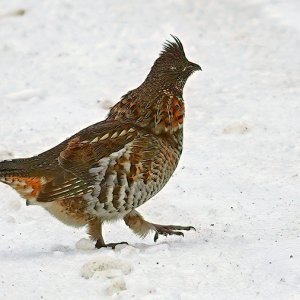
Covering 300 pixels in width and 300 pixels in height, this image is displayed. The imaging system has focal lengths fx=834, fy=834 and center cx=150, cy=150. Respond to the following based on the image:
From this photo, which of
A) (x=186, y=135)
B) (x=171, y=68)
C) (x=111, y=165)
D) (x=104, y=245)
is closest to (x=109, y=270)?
(x=104, y=245)

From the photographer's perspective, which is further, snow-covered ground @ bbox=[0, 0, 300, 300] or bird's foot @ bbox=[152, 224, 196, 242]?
bird's foot @ bbox=[152, 224, 196, 242]

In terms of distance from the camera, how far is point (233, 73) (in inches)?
336

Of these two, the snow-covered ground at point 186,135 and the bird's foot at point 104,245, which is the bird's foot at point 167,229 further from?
the bird's foot at point 104,245

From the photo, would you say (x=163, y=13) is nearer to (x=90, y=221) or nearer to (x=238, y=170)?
(x=238, y=170)

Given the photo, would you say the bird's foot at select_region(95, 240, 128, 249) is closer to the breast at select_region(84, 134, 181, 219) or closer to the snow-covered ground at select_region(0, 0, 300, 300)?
the snow-covered ground at select_region(0, 0, 300, 300)

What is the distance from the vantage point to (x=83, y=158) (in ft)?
16.7

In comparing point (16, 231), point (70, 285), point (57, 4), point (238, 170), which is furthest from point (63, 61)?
point (70, 285)

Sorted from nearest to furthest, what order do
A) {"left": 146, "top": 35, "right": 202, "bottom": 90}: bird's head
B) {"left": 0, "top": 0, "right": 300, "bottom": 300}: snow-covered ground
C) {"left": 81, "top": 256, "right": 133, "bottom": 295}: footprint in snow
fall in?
{"left": 81, "top": 256, "right": 133, "bottom": 295}: footprint in snow, {"left": 0, "top": 0, "right": 300, "bottom": 300}: snow-covered ground, {"left": 146, "top": 35, "right": 202, "bottom": 90}: bird's head

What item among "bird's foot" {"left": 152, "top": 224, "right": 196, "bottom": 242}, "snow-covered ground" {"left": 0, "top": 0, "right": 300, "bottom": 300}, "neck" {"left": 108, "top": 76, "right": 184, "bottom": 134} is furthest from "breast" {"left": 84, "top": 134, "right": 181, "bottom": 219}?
"bird's foot" {"left": 152, "top": 224, "right": 196, "bottom": 242}

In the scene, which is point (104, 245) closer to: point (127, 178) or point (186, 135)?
point (127, 178)

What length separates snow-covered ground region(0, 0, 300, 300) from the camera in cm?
461

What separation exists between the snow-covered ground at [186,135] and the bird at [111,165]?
27 cm

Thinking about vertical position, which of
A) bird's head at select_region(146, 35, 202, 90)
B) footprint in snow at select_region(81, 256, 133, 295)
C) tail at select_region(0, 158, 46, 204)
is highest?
bird's head at select_region(146, 35, 202, 90)

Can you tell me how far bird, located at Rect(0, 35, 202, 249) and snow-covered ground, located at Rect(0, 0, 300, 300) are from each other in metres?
0.27
